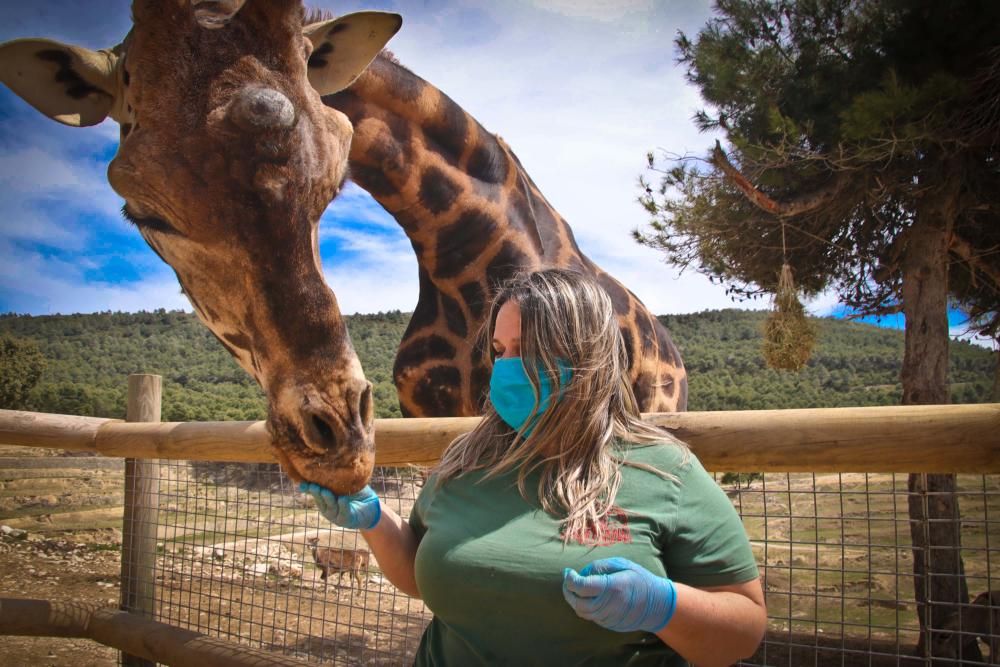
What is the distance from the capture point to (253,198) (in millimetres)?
1435

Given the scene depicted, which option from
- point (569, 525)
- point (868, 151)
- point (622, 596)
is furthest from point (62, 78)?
point (868, 151)

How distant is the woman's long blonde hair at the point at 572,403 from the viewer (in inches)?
48.4

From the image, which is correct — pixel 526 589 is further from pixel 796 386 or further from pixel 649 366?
pixel 796 386

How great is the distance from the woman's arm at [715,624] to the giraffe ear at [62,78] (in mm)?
1906

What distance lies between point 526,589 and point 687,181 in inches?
220

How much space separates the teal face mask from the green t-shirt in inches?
6.5

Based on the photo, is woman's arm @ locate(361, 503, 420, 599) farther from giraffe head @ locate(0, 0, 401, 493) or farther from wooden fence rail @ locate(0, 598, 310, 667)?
wooden fence rail @ locate(0, 598, 310, 667)

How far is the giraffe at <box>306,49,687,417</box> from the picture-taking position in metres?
2.96

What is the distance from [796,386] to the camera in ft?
68.8

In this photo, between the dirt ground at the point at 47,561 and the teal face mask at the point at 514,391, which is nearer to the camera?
the teal face mask at the point at 514,391

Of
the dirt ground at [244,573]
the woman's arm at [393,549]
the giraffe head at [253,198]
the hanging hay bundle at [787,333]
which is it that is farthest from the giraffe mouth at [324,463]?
the hanging hay bundle at [787,333]

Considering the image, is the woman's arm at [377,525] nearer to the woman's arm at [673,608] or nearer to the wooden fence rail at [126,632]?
the woman's arm at [673,608]

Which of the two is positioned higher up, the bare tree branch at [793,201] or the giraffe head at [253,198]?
the bare tree branch at [793,201]

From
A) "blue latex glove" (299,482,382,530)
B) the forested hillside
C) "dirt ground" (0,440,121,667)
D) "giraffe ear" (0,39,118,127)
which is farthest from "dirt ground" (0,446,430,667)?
the forested hillside
